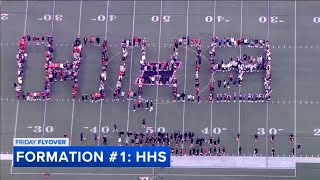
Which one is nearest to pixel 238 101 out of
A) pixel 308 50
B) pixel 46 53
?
pixel 308 50

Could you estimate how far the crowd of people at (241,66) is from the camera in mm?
38500

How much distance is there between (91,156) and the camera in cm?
3133

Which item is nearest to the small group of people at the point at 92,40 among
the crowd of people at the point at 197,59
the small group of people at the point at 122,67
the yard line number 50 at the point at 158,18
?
the small group of people at the point at 122,67

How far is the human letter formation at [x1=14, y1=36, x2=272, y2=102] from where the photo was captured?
38719 mm

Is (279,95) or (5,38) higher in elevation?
(5,38)

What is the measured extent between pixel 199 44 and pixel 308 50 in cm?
701

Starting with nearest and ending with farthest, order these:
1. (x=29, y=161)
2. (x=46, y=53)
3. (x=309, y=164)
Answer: (x=29, y=161) < (x=309, y=164) < (x=46, y=53)

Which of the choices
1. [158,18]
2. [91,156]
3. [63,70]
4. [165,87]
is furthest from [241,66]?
[91,156]

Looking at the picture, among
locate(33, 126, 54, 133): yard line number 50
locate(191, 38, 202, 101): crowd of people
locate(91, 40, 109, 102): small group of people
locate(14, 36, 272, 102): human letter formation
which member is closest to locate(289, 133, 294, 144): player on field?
locate(14, 36, 272, 102): human letter formation

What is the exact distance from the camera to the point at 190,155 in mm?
37875

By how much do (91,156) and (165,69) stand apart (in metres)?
10.0

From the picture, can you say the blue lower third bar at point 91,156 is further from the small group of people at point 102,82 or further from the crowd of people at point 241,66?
the crowd of people at point 241,66

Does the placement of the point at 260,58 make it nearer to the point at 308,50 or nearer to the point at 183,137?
the point at 308,50

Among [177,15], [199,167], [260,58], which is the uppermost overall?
[177,15]
